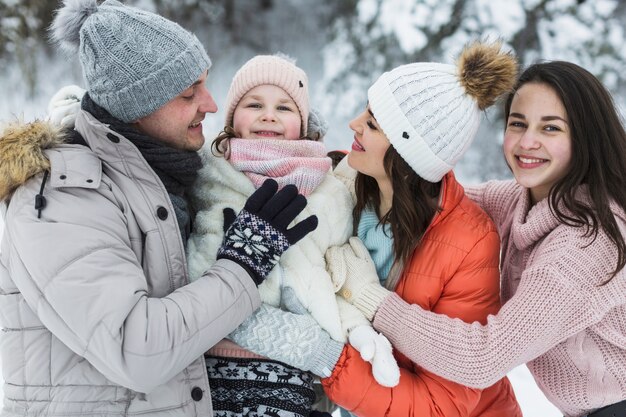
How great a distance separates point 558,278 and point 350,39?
546cm

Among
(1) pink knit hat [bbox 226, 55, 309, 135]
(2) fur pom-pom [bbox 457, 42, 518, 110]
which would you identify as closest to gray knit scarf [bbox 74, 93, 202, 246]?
(1) pink knit hat [bbox 226, 55, 309, 135]

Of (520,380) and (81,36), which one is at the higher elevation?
(81,36)

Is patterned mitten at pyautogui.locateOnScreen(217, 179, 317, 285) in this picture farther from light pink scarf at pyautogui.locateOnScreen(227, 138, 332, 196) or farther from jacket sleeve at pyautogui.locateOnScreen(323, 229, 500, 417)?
jacket sleeve at pyautogui.locateOnScreen(323, 229, 500, 417)

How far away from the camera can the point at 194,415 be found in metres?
1.72

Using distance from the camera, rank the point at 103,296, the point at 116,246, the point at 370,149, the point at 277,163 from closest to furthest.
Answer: the point at 103,296 → the point at 116,246 → the point at 277,163 → the point at 370,149

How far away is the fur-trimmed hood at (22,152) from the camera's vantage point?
5.28 feet

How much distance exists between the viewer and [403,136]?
6.89 feet

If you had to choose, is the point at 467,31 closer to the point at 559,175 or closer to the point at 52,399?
the point at 559,175

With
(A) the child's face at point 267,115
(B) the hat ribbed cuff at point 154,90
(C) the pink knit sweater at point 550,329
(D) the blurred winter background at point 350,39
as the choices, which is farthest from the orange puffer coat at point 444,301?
(D) the blurred winter background at point 350,39

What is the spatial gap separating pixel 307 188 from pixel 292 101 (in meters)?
0.48

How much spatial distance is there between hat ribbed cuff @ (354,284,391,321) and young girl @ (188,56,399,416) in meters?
0.03

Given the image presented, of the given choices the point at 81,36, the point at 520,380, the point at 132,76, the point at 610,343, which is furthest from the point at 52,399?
the point at 520,380

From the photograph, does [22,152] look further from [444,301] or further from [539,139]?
[539,139]

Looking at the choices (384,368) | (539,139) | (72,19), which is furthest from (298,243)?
(72,19)
